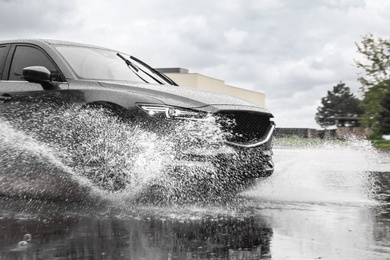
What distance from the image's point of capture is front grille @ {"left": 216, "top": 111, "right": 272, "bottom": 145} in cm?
695

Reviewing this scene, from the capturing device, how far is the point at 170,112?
22.0 ft

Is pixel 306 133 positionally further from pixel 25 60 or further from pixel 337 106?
pixel 25 60

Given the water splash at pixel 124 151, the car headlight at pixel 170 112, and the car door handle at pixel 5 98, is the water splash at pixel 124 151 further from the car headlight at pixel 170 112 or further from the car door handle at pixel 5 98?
the car door handle at pixel 5 98

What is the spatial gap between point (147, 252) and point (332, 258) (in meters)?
1.28

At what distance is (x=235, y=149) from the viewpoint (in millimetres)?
6934

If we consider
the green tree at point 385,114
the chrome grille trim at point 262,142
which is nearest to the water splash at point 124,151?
the chrome grille trim at point 262,142

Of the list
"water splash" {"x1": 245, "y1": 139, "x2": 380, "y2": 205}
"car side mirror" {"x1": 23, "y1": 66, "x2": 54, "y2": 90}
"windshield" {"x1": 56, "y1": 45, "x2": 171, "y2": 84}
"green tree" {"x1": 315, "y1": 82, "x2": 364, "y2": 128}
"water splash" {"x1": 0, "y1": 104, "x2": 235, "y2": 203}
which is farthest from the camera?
"green tree" {"x1": 315, "y1": 82, "x2": 364, "y2": 128}

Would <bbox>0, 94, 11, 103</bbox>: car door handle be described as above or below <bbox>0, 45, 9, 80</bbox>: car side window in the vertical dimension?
below

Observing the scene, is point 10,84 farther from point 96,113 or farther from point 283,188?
point 283,188

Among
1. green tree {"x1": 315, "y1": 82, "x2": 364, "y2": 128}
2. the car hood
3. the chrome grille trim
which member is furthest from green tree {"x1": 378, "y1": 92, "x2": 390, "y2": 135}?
green tree {"x1": 315, "y1": 82, "x2": 364, "y2": 128}

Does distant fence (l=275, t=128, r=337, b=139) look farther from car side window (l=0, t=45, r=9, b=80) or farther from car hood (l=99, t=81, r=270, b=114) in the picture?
car hood (l=99, t=81, r=270, b=114)

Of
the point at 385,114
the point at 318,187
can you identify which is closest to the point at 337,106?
the point at 385,114

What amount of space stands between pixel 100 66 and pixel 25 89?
0.91m

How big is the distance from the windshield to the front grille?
1.50 metres
